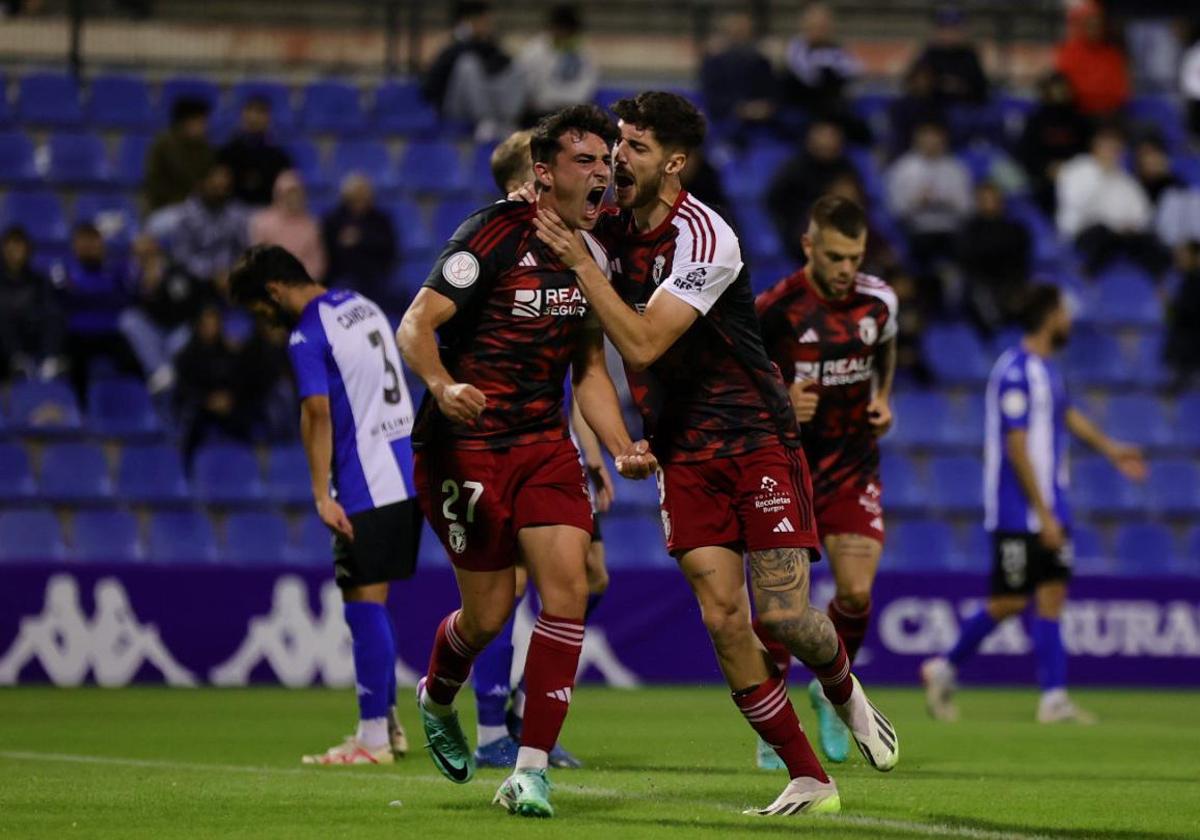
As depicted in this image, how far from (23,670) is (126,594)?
2.91 feet

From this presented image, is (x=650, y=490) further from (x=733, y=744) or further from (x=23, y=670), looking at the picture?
(x=733, y=744)

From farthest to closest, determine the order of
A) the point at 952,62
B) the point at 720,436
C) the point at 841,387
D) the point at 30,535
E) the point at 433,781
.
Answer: the point at 952,62
the point at 30,535
the point at 841,387
the point at 433,781
the point at 720,436

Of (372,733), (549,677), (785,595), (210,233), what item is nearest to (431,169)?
(210,233)

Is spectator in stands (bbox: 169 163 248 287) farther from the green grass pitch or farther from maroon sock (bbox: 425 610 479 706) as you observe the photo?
maroon sock (bbox: 425 610 479 706)

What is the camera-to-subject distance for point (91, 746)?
31.5ft

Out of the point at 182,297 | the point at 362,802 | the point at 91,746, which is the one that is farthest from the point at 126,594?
the point at 362,802

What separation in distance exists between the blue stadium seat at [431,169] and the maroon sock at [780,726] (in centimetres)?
1172

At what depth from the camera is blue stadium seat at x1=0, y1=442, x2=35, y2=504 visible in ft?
48.9

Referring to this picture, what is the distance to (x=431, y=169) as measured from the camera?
59.6ft

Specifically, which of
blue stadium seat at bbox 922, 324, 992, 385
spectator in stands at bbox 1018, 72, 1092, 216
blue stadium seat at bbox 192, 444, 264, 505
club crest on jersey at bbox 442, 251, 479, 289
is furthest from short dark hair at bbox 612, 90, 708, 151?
spectator in stands at bbox 1018, 72, 1092, 216

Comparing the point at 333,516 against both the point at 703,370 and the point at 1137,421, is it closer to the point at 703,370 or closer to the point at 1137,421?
the point at 703,370

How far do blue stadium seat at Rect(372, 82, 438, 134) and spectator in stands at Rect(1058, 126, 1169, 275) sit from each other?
6103 millimetres

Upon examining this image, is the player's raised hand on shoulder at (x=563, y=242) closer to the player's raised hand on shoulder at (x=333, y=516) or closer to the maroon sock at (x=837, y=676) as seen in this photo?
the maroon sock at (x=837, y=676)

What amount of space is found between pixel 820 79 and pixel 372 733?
11.3 meters
